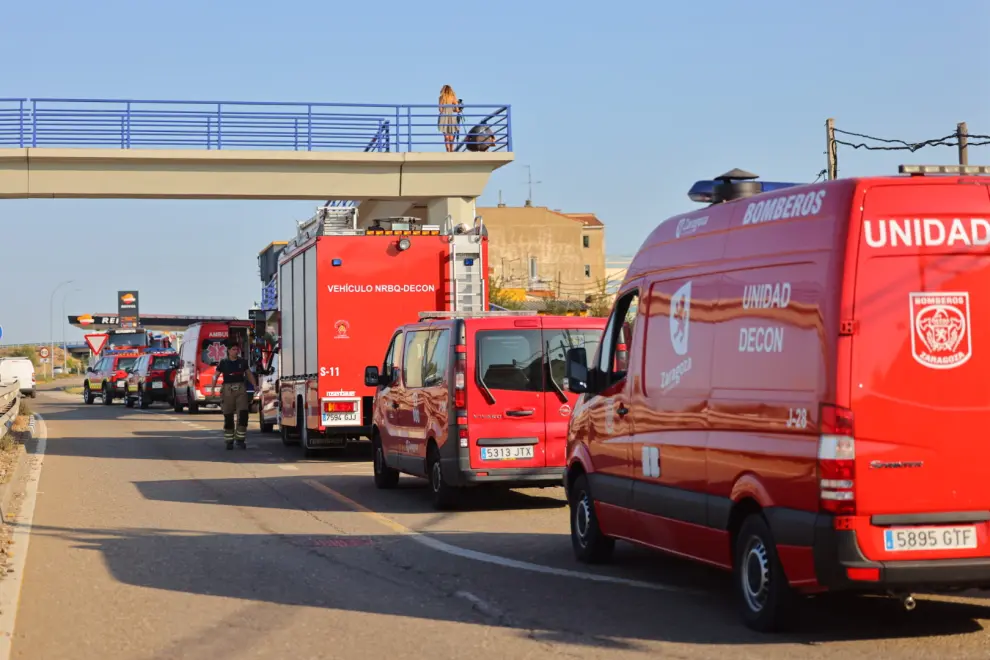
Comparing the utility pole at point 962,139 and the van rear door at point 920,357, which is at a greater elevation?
the utility pole at point 962,139

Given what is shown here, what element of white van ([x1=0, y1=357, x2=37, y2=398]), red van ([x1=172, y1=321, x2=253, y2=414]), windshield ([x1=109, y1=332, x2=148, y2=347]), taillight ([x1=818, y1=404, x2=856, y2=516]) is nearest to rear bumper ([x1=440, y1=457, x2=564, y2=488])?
taillight ([x1=818, y1=404, x2=856, y2=516])

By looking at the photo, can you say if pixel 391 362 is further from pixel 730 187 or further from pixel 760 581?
pixel 760 581

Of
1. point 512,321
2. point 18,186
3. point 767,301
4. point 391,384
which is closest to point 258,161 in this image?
point 18,186

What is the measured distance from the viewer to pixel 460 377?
13.8m

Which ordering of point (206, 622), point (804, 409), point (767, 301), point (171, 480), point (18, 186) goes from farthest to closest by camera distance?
point (18, 186) → point (171, 480) → point (206, 622) → point (767, 301) → point (804, 409)

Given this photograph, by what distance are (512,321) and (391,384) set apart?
273cm

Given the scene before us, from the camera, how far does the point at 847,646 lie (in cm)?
739

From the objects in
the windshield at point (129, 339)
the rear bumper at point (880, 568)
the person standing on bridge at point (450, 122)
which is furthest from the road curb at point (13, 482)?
the windshield at point (129, 339)

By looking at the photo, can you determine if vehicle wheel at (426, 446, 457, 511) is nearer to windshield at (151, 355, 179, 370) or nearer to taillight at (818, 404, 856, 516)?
taillight at (818, 404, 856, 516)

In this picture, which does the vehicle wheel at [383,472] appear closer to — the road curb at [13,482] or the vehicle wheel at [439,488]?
the vehicle wheel at [439,488]

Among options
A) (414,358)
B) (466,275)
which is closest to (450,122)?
(466,275)

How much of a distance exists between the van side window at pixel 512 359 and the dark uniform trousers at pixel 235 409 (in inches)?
432

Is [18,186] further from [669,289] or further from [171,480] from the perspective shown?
[669,289]

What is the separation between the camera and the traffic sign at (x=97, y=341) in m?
56.2
